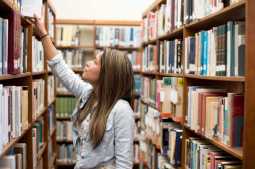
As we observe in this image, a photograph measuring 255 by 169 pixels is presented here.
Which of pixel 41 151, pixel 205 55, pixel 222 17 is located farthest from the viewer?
pixel 41 151

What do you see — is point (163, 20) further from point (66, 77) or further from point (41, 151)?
point (41, 151)

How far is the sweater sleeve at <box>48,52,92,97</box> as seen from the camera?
244 centimetres

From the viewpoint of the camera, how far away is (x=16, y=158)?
2.28m

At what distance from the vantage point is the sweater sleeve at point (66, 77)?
2443mm

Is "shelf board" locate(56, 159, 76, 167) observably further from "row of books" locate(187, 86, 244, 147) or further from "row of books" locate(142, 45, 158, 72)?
"row of books" locate(187, 86, 244, 147)

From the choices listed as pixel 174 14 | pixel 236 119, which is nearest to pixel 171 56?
pixel 174 14

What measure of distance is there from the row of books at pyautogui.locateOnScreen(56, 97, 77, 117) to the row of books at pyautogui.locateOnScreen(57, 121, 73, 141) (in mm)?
120

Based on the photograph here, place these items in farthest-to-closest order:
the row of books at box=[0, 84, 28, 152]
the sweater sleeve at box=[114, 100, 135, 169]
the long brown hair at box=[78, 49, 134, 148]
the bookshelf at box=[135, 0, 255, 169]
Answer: the long brown hair at box=[78, 49, 134, 148]
the sweater sleeve at box=[114, 100, 135, 169]
the row of books at box=[0, 84, 28, 152]
the bookshelf at box=[135, 0, 255, 169]

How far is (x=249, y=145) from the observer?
1628 millimetres

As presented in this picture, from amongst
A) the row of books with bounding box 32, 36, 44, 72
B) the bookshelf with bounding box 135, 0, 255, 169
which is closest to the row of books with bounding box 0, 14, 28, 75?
the row of books with bounding box 32, 36, 44, 72

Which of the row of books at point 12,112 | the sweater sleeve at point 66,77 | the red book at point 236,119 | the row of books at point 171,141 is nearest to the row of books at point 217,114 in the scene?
the red book at point 236,119

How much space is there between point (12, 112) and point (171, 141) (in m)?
1.43

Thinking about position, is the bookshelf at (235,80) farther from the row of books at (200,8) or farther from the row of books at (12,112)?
the row of books at (12,112)

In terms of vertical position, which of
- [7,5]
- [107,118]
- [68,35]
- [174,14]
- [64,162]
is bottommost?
[64,162]
